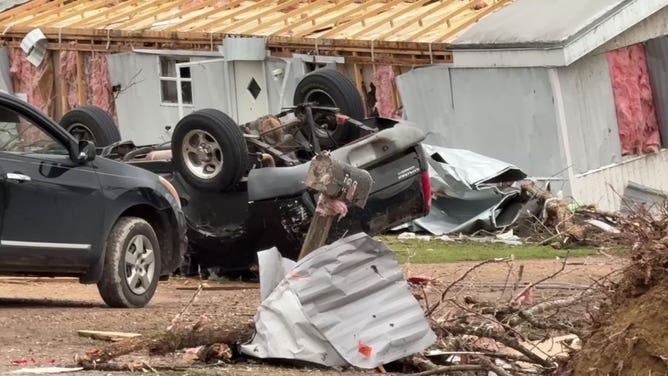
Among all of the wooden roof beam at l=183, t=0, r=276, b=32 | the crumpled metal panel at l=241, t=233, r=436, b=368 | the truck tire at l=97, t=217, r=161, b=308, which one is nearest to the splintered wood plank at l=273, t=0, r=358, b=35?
the wooden roof beam at l=183, t=0, r=276, b=32

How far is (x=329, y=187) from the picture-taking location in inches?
352

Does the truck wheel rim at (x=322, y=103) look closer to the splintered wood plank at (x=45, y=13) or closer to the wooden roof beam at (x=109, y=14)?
the wooden roof beam at (x=109, y=14)

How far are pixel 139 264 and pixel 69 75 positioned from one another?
51.9ft

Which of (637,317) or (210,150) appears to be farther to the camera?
(210,150)

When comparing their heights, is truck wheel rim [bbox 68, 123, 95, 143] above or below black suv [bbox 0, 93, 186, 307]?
above

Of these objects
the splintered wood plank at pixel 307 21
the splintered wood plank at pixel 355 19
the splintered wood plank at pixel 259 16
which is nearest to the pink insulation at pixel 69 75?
the splintered wood plank at pixel 259 16

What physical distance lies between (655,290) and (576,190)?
13431mm

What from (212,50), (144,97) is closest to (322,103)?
(212,50)

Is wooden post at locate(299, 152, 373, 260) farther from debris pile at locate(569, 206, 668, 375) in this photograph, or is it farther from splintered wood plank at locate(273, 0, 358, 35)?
splintered wood plank at locate(273, 0, 358, 35)

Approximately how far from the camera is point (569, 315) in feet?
34.8

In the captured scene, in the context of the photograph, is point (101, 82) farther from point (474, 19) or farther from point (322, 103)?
point (322, 103)

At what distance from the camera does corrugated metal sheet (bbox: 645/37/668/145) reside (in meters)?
22.5

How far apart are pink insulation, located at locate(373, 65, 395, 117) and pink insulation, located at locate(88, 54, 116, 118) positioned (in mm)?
6287

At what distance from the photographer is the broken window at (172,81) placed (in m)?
26.0
